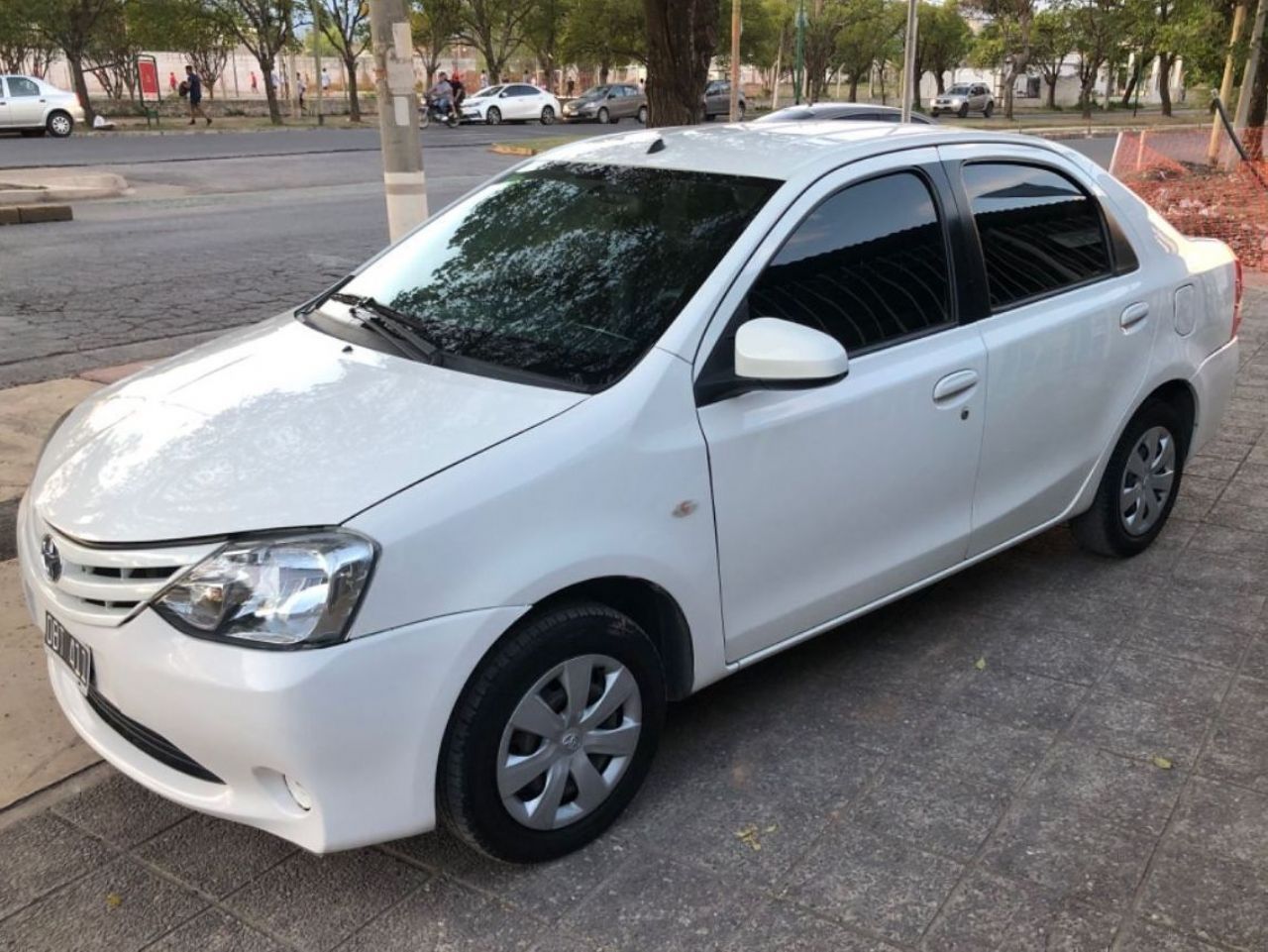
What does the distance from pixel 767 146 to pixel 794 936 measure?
2348mm

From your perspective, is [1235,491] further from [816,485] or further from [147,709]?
[147,709]

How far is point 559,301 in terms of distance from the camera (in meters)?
3.32

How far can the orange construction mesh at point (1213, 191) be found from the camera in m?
12.3

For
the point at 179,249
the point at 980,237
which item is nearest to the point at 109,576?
the point at 980,237

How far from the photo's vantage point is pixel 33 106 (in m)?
29.1

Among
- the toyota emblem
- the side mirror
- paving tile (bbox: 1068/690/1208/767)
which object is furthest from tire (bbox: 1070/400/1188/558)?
the toyota emblem

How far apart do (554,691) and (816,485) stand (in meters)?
0.99

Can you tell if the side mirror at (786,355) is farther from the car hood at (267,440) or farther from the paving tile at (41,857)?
the paving tile at (41,857)

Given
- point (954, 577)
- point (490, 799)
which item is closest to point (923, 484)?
point (954, 577)

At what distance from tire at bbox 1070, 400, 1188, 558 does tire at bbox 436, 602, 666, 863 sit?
2.35 metres

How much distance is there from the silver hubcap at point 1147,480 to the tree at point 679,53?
3.64m

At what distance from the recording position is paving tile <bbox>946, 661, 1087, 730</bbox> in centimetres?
359

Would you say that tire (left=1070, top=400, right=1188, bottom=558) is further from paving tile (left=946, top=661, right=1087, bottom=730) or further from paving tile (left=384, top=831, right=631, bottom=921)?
paving tile (left=384, top=831, right=631, bottom=921)

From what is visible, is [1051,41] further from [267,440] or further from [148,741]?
[148,741]
